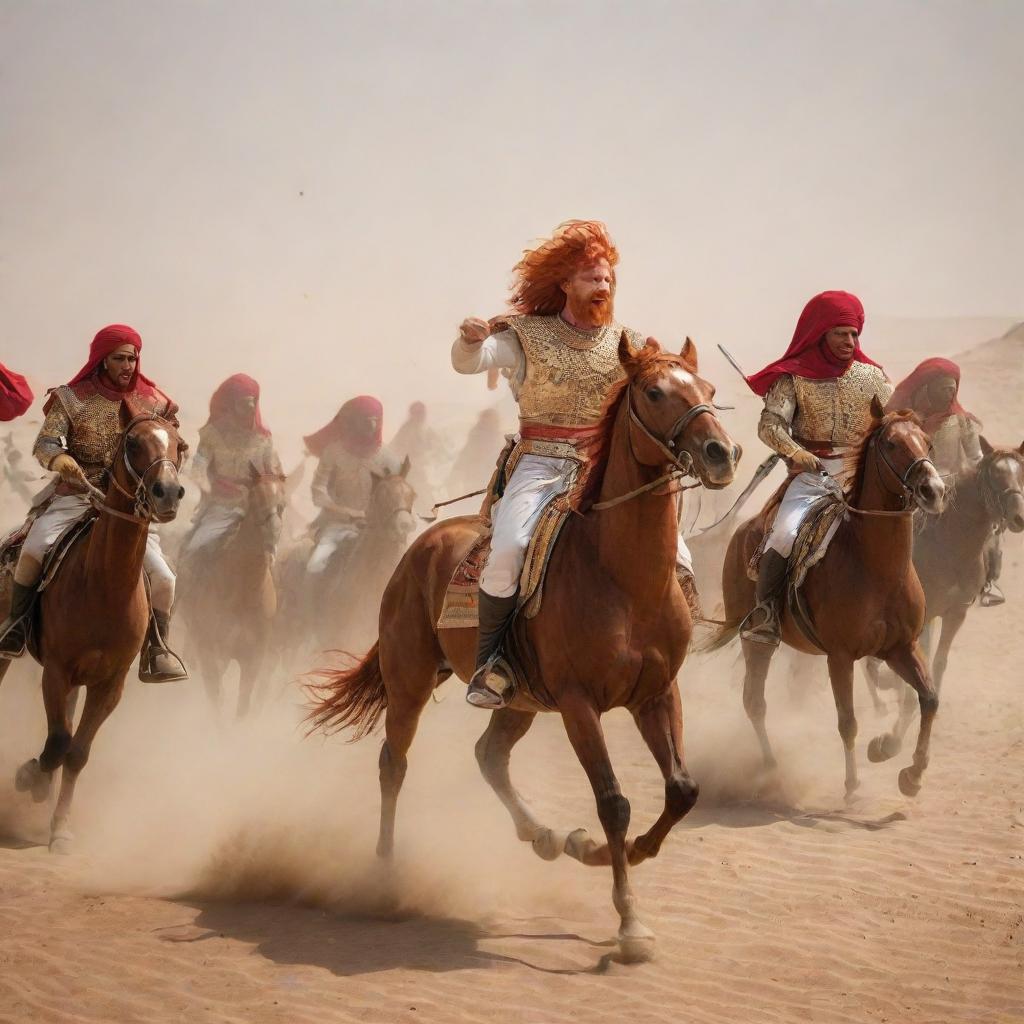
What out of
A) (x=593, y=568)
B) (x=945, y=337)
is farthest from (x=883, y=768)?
(x=945, y=337)

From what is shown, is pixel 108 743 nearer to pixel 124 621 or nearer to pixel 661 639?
pixel 124 621

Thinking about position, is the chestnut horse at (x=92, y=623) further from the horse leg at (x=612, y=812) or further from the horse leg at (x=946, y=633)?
the horse leg at (x=946, y=633)

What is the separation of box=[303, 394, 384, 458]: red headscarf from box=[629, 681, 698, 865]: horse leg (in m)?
10.7

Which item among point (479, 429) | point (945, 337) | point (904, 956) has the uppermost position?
point (945, 337)

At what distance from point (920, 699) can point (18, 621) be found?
6.03 m

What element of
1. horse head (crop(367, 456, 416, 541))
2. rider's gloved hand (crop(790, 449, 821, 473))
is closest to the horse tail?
rider's gloved hand (crop(790, 449, 821, 473))

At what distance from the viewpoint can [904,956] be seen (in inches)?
256

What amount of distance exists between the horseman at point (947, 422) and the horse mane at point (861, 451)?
11.8 feet

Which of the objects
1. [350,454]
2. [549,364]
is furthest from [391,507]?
[549,364]

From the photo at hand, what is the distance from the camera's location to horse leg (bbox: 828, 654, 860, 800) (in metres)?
9.52

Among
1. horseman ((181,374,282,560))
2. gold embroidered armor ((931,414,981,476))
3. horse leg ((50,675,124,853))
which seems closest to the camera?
horse leg ((50,675,124,853))

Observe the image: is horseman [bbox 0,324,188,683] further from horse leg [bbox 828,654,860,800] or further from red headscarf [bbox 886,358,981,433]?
red headscarf [bbox 886,358,981,433]

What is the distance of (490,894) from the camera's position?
24.8 feet

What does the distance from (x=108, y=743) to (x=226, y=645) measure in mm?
1976
